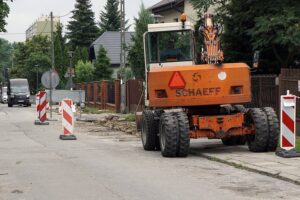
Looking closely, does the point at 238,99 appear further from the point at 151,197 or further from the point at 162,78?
the point at 151,197

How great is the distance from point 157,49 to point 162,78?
6.12ft

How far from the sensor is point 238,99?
551 inches

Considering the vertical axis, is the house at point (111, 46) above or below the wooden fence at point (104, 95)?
above

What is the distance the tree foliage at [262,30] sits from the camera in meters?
21.2

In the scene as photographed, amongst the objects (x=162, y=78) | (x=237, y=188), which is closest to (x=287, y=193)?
(x=237, y=188)

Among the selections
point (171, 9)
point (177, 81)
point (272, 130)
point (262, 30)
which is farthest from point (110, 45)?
point (272, 130)

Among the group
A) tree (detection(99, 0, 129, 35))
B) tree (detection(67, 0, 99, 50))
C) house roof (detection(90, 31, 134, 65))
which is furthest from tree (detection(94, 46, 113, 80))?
tree (detection(99, 0, 129, 35))

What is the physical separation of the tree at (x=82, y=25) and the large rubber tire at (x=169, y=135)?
8786 centimetres

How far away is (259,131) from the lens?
13555 millimetres

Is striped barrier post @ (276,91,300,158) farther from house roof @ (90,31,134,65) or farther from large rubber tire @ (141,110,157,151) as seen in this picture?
house roof @ (90,31,134,65)

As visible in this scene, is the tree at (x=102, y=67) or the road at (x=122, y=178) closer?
the road at (x=122, y=178)

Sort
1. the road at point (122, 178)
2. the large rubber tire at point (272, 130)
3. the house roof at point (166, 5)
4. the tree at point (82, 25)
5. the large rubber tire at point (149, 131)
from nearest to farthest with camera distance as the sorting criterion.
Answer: the road at point (122, 178) → the large rubber tire at point (272, 130) → the large rubber tire at point (149, 131) → the house roof at point (166, 5) → the tree at point (82, 25)

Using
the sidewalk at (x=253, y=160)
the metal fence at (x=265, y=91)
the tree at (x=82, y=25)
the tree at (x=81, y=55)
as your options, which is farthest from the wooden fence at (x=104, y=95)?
the tree at (x=82, y=25)

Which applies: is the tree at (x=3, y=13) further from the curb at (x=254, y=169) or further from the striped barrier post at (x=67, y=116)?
the curb at (x=254, y=169)
